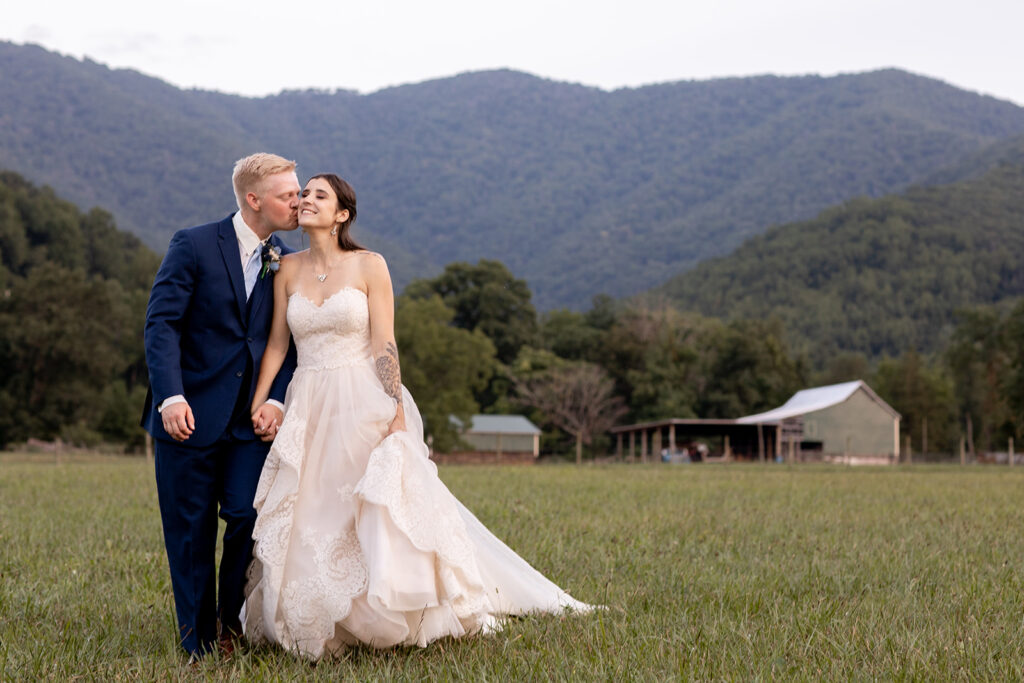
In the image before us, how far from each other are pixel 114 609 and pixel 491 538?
2.30 meters

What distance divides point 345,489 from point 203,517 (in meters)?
0.74

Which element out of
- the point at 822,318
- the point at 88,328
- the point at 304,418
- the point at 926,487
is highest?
the point at 822,318

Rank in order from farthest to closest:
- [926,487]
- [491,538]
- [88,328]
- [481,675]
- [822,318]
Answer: [822,318]
[88,328]
[926,487]
[491,538]
[481,675]

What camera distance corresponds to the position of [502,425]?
6988 cm

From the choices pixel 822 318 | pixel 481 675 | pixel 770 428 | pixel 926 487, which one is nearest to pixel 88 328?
pixel 770 428

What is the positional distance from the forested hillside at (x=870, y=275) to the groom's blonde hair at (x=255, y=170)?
404ft

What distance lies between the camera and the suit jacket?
509 centimetres

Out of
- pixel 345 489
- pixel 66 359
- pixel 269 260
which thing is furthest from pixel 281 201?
pixel 66 359

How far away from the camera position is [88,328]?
2424 inches

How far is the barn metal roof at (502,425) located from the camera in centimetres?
6869

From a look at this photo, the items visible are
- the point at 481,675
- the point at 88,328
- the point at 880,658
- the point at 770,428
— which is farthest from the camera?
the point at 770,428

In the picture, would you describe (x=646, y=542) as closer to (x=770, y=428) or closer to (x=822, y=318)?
(x=770, y=428)

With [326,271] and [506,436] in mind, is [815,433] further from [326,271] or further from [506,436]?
[326,271]

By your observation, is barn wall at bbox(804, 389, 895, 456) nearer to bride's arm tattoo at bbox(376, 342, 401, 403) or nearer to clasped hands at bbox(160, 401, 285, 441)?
bride's arm tattoo at bbox(376, 342, 401, 403)
